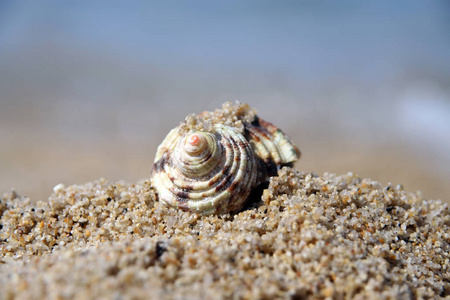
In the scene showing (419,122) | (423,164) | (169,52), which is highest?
(169,52)

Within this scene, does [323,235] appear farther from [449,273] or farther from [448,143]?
[448,143]

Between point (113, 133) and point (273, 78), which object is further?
point (273, 78)

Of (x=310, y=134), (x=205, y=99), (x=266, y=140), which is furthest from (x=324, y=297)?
(x=205, y=99)

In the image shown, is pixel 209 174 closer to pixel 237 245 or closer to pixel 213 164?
pixel 213 164

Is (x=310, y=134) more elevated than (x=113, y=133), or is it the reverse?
(x=113, y=133)

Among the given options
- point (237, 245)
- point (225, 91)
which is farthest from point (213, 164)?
point (225, 91)

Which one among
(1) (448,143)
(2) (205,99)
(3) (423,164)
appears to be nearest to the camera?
(3) (423,164)

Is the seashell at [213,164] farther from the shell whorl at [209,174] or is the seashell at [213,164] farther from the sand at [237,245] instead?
the sand at [237,245]
